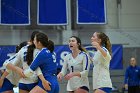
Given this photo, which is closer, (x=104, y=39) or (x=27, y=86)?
(x=27, y=86)

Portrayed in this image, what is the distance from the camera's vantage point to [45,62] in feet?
17.2

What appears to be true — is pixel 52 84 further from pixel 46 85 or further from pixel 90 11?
pixel 90 11

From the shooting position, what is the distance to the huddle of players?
5.26 m

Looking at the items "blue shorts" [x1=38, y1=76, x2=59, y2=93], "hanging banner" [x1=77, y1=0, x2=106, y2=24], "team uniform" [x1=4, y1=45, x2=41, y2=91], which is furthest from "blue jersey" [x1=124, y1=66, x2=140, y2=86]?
"blue shorts" [x1=38, y1=76, x2=59, y2=93]

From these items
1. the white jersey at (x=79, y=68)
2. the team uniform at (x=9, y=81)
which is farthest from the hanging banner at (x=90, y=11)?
the team uniform at (x=9, y=81)

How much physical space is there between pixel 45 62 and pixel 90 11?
33.7 ft

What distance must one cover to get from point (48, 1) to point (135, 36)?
4.27 m

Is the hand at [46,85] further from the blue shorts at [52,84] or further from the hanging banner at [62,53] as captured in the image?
the hanging banner at [62,53]

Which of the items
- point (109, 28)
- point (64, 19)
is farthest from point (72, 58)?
point (109, 28)

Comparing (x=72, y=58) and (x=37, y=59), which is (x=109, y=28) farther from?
(x=37, y=59)

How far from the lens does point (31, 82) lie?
18.2 feet

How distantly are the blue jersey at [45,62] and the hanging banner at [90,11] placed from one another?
10.1 m

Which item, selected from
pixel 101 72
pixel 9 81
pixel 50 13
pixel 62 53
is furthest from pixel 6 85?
pixel 50 13

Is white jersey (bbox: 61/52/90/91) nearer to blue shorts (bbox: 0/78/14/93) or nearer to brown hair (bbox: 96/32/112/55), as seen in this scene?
brown hair (bbox: 96/32/112/55)
